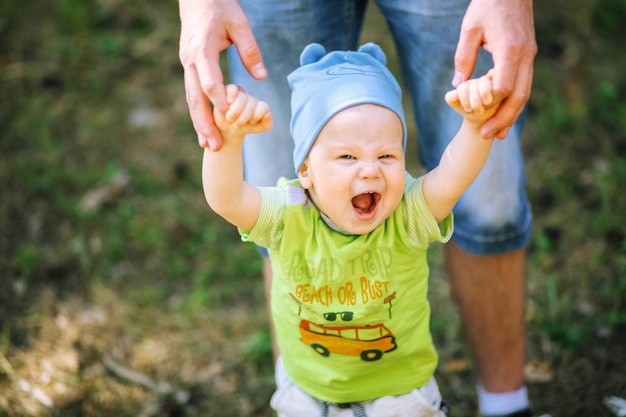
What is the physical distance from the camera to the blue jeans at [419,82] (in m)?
1.97

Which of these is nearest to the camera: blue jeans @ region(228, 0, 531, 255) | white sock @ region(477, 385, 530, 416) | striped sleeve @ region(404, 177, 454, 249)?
striped sleeve @ region(404, 177, 454, 249)

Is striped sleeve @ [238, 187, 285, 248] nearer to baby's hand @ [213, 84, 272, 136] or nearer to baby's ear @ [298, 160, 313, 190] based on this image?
baby's ear @ [298, 160, 313, 190]

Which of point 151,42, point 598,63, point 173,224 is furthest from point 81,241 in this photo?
point 598,63

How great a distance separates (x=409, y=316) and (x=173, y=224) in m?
1.96

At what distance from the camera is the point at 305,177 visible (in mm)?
1761

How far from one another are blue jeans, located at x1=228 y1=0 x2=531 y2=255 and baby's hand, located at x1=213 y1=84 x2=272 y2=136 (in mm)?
508

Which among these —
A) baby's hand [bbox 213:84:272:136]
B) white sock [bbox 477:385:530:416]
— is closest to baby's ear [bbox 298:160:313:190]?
baby's hand [bbox 213:84:272:136]

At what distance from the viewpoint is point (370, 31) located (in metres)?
4.58

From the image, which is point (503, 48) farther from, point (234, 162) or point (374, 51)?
point (234, 162)

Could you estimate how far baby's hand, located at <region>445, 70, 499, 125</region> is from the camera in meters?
A: 1.54

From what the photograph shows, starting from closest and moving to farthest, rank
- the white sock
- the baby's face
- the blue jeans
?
the baby's face → the blue jeans → the white sock

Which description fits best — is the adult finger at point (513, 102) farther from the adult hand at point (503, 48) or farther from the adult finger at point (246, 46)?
the adult finger at point (246, 46)

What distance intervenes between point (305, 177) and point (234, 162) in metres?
0.20

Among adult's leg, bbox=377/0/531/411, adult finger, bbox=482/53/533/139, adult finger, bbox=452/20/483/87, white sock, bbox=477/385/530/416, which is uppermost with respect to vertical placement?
adult finger, bbox=452/20/483/87
